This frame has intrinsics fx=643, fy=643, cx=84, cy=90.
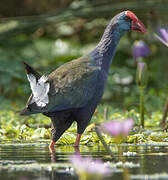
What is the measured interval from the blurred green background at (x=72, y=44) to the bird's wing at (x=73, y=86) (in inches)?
104

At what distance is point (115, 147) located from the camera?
4.80 meters

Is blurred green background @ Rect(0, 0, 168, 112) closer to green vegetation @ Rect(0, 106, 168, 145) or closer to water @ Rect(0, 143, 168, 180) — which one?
green vegetation @ Rect(0, 106, 168, 145)

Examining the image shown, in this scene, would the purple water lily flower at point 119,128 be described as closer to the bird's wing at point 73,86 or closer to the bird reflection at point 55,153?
the bird reflection at point 55,153

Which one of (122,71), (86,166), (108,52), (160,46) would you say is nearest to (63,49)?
(160,46)

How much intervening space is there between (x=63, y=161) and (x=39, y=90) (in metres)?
0.80

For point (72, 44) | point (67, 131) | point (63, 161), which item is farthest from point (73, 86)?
point (72, 44)

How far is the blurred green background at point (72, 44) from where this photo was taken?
8.43 metres

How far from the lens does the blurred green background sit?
8430mm

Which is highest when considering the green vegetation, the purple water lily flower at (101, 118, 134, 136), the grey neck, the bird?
the grey neck

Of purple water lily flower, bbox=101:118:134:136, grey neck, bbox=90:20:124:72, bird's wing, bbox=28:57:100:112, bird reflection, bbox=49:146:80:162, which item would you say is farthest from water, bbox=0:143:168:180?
grey neck, bbox=90:20:124:72

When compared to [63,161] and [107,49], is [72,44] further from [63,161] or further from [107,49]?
[63,161]

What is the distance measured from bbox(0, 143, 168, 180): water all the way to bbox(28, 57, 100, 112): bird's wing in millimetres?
357

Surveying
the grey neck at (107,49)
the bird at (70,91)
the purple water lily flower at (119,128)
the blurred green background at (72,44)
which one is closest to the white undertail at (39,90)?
the bird at (70,91)

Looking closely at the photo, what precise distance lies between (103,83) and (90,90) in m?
0.13
